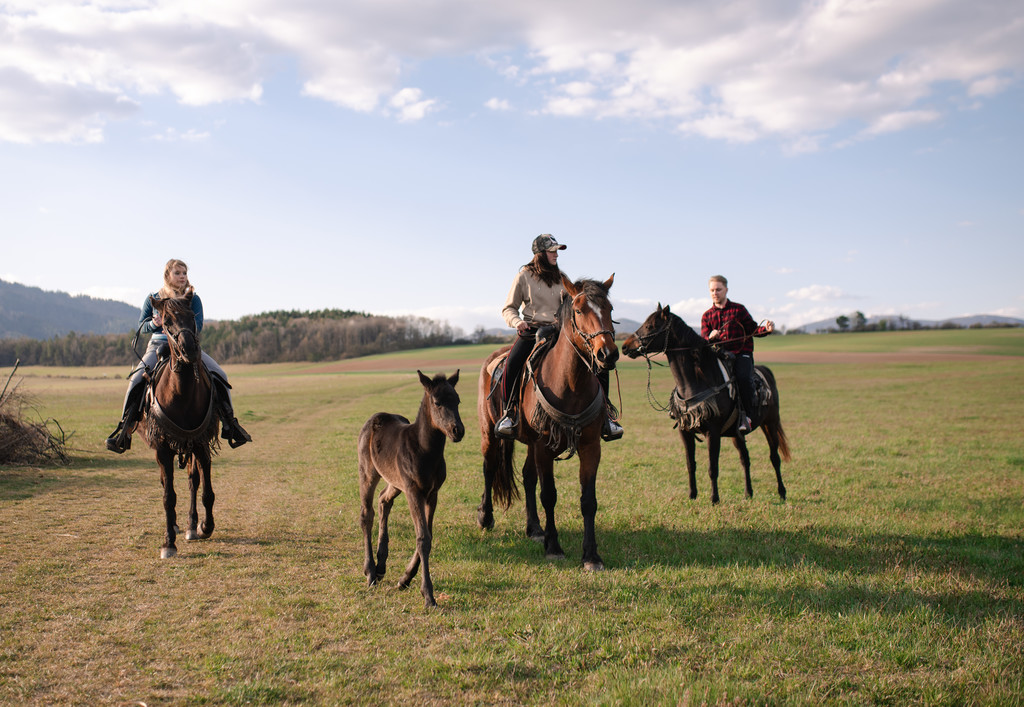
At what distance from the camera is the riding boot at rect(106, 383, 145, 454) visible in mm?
7988

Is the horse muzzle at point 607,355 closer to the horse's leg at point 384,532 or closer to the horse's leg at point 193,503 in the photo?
the horse's leg at point 384,532

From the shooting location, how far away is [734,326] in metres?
10.1

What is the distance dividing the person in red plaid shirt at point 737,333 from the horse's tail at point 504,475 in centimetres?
407

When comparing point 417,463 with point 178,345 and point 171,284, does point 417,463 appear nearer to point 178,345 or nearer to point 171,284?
point 178,345

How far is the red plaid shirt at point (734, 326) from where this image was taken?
33.2 ft

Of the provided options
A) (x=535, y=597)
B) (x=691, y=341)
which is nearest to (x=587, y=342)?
(x=535, y=597)

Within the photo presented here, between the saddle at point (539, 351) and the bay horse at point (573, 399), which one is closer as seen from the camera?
the bay horse at point (573, 399)

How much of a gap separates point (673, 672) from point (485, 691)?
1.28 m

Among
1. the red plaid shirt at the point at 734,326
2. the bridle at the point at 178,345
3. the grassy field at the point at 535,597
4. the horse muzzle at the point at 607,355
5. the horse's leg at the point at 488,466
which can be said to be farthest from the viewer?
the red plaid shirt at the point at 734,326

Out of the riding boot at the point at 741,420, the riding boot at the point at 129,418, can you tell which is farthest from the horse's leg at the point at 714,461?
the riding boot at the point at 129,418

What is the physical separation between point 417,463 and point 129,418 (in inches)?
185

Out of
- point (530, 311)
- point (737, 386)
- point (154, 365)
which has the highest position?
point (530, 311)

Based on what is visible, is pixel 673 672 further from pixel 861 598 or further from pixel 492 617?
pixel 861 598

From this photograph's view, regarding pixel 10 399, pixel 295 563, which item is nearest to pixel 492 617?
pixel 295 563
